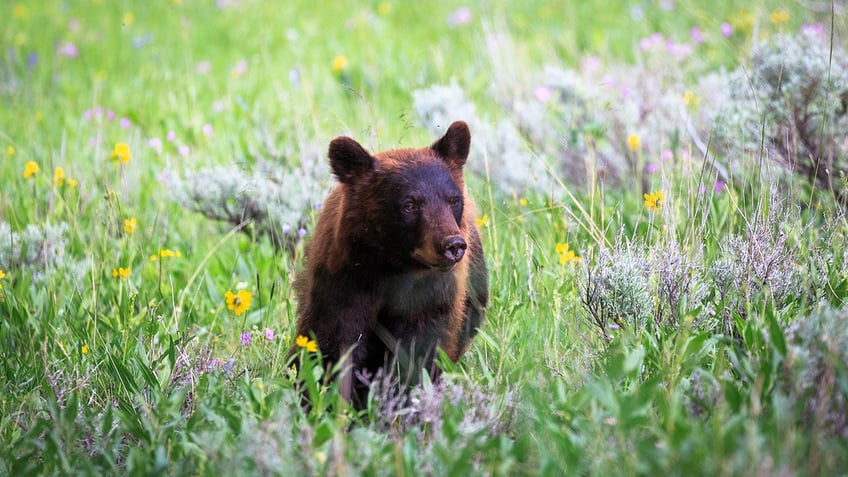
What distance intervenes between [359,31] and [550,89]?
3560 mm

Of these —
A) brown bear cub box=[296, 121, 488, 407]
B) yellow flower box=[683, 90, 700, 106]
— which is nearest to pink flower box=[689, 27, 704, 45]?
yellow flower box=[683, 90, 700, 106]

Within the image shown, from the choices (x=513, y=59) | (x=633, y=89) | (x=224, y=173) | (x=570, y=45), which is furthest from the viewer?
(x=570, y=45)

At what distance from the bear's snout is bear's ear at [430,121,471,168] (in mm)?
658

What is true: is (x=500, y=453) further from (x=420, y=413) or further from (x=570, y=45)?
(x=570, y=45)

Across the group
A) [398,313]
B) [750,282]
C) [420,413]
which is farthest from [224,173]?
[750,282]

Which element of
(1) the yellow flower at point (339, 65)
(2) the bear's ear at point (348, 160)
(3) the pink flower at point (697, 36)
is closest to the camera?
(2) the bear's ear at point (348, 160)

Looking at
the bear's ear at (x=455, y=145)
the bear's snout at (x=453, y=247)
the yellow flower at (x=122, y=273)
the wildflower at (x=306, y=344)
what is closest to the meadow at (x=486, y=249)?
the yellow flower at (x=122, y=273)

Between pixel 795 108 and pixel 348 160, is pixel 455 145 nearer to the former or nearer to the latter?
pixel 348 160

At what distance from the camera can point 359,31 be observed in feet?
33.6

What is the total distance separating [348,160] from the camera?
3955 millimetres

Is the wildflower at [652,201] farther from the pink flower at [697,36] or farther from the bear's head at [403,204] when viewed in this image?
the pink flower at [697,36]

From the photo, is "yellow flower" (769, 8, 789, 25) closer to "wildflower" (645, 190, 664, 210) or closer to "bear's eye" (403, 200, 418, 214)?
"wildflower" (645, 190, 664, 210)

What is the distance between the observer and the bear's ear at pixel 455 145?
405 cm

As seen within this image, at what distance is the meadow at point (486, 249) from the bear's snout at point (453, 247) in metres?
0.42
